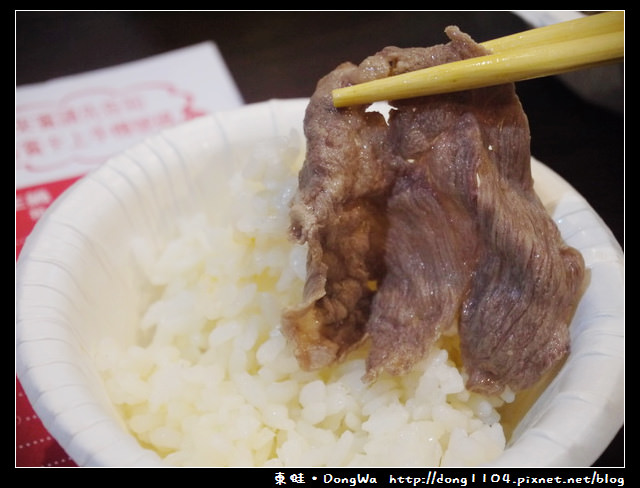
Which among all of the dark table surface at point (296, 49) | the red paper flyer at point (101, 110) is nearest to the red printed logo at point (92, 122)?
the red paper flyer at point (101, 110)

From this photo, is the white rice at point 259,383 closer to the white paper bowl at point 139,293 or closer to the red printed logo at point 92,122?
the white paper bowl at point 139,293

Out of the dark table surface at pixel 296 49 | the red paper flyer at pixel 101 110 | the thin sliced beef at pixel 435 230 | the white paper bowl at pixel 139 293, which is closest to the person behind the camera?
the white paper bowl at pixel 139 293

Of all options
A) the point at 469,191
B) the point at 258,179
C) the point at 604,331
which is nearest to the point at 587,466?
the point at 604,331

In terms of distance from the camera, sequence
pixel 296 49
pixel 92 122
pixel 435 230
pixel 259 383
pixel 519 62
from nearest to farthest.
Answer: pixel 519 62, pixel 435 230, pixel 259 383, pixel 92 122, pixel 296 49

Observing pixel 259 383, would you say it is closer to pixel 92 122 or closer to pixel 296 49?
pixel 92 122

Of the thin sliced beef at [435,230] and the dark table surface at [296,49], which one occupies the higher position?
the dark table surface at [296,49]

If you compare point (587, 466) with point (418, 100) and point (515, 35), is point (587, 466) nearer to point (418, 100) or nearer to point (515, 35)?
point (418, 100)

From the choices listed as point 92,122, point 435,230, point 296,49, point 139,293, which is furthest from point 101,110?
point 435,230
